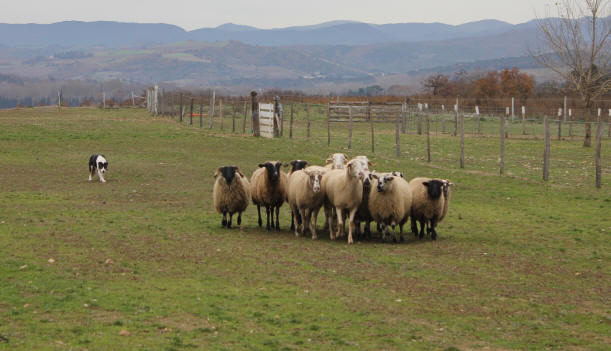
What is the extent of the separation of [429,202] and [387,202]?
0.90 m

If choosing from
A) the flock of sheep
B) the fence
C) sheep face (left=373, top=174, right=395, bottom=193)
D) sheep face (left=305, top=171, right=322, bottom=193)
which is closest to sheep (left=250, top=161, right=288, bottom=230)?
the flock of sheep

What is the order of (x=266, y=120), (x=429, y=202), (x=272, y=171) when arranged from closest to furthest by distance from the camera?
(x=429, y=202), (x=272, y=171), (x=266, y=120)

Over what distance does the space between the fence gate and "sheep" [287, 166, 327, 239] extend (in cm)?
2307

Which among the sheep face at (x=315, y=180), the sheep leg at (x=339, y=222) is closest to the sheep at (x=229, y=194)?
the sheep face at (x=315, y=180)

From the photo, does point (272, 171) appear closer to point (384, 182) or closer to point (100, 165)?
point (384, 182)

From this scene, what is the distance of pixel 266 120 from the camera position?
3884cm

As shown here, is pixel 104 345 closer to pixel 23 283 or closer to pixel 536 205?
pixel 23 283

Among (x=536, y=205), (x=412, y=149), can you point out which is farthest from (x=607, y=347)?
(x=412, y=149)

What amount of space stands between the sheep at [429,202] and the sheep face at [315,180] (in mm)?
1836

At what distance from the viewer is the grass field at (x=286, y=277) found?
807 cm

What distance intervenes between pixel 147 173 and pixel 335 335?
16.8m

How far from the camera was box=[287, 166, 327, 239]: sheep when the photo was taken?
46.7 feet

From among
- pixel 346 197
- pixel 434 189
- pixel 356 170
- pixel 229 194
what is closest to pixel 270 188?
pixel 229 194

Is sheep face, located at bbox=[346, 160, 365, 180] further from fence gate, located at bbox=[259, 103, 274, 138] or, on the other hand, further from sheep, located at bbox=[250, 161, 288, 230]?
fence gate, located at bbox=[259, 103, 274, 138]
